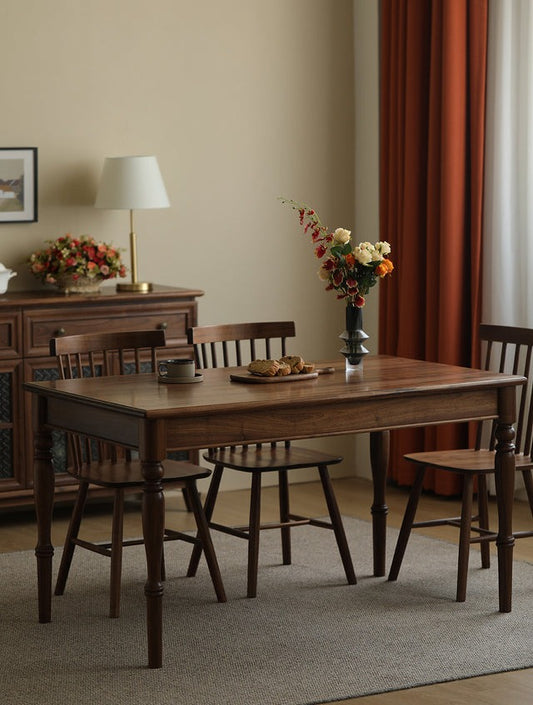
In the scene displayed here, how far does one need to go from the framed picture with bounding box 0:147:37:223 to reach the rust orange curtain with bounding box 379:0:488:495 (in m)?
1.78

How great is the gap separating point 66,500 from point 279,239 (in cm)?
179

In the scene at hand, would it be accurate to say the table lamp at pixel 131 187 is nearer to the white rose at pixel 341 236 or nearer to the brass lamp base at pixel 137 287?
the brass lamp base at pixel 137 287

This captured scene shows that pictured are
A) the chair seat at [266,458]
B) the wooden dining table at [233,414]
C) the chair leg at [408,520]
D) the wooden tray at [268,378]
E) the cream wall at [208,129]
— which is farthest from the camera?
the cream wall at [208,129]

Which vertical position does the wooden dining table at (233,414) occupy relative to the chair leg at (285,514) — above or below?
above

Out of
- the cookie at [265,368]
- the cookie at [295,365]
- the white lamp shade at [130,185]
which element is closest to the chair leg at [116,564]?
the cookie at [265,368]

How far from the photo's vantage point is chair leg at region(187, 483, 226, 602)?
430 cm

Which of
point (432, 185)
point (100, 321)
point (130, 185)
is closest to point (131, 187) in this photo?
point (130, 185)

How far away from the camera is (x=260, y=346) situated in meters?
6.35

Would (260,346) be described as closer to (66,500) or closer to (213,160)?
(213,160)

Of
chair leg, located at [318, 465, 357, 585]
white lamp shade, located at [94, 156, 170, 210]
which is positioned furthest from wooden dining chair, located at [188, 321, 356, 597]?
white lamp shade, located at [94, 156, 170, 210]

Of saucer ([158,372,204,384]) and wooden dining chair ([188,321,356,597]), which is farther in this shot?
wooden dining chair ([188,321,356,597])

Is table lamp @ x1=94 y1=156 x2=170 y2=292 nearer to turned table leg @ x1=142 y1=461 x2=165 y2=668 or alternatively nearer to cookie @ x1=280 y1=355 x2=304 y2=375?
cookie @ x1=280 y1=355 x2=304 y2=375

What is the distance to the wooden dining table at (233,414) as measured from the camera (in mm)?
3615

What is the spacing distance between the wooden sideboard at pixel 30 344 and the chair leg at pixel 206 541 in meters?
1.30
